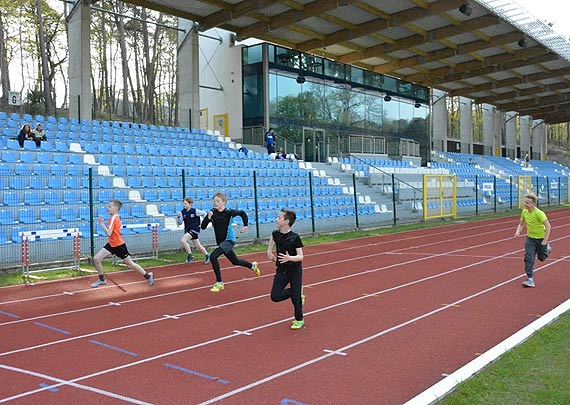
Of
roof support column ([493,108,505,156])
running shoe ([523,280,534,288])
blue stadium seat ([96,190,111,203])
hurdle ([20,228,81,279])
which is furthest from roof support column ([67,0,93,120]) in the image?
roof support column ([493,108,505,156])

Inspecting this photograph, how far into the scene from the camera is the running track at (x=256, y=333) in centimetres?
498

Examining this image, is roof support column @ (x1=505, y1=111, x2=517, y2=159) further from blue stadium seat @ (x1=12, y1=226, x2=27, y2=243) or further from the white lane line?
the white lane line

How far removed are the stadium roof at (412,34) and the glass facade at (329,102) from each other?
921 millimetres

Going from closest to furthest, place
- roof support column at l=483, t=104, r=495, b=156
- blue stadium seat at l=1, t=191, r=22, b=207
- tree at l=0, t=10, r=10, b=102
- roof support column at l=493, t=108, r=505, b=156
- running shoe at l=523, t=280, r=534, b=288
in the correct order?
running shoe at l=523, t=280, r=534, b=288, blue stadium seat at l=1, t=191, r=22, b=207, tree at l=0, t=10, r=10, b=102, roof support column at l=483, t=104, r=495, b=156, roof support column at l=493, t=108, r=505, b=156

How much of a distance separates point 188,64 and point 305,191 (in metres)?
9.63

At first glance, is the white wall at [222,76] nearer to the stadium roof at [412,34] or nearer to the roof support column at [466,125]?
the stadium roof at [412,34]

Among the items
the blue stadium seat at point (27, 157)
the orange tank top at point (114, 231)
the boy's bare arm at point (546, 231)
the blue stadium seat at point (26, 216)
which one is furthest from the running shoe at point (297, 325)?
the blue stadium seat at point (27, 157)

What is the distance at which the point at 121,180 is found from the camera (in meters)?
16.6

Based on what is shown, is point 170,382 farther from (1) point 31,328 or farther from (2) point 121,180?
(2) point 121,180

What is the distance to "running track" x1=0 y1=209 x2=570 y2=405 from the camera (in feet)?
16.3

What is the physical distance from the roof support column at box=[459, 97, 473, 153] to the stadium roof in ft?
34.7

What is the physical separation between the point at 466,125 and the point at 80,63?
145 feet

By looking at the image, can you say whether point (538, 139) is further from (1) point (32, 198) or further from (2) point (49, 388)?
(2) point (49, 388)

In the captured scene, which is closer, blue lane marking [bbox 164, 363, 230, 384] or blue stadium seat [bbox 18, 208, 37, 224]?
blue lane marking [bbox 164, 363, 230, 384]
